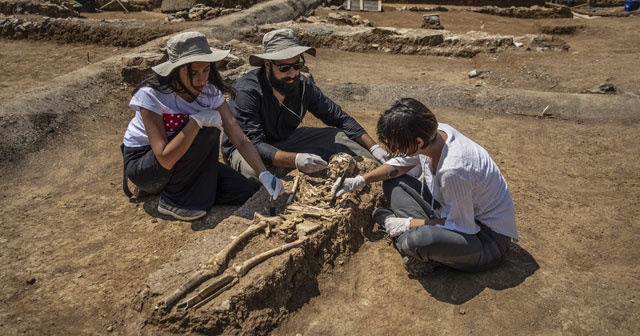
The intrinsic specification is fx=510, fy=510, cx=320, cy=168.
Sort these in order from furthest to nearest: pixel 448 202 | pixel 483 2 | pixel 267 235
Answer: pixel 483 2
pixel 267 235
pixel 448 202

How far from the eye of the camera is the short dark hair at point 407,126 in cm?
248

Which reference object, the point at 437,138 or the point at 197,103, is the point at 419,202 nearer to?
the point at 437,138

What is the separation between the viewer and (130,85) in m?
6.22

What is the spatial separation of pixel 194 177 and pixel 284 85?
909mm

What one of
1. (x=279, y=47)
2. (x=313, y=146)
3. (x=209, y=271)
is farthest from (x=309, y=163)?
(x=209, y=271)

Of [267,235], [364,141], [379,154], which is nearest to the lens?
[267,235]

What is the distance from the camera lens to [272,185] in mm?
3191

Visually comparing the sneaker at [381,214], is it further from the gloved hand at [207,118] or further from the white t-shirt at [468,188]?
the gloved hand at [207,118]

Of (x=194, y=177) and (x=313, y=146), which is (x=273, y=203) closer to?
(x=194, y=177)

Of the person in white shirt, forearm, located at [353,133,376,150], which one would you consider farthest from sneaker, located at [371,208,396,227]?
forearm, located at [353,133,376,150]

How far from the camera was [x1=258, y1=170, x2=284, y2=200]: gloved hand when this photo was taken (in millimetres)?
3156

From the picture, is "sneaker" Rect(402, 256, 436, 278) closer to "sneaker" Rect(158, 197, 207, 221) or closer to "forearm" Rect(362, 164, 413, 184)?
"forearm" Rect(362, 164, 413, 184)

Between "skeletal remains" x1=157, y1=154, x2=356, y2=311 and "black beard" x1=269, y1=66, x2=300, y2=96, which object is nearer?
"skeletal remains" x1=157, y1=154, x2=356, y2=311

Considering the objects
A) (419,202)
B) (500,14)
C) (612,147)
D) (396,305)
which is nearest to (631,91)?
(612,147)
